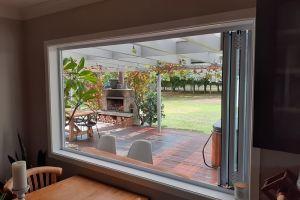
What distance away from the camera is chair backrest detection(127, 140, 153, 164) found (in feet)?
9.24

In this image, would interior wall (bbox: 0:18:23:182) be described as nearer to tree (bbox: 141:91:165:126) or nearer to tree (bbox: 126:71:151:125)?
tree (bbox: 126:71:151:125)

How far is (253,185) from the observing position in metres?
1.52

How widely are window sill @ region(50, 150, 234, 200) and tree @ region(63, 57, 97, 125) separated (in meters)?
0.83

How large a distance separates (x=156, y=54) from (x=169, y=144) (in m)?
1.64

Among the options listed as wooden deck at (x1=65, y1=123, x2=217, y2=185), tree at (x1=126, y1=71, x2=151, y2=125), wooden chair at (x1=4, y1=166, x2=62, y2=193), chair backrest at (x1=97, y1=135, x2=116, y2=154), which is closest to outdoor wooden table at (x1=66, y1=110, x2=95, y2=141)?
wooden deck at (x1=65, y1=123, x2=217, y2=185)

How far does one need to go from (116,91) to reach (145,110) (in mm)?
490

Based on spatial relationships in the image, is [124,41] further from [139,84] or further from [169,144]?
[169,144]

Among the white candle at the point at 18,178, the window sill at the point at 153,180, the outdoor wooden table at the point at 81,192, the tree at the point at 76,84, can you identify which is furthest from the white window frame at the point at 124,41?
the white candle at the point at 18,178

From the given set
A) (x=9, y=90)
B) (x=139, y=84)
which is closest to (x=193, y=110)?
(x=139, y=84)

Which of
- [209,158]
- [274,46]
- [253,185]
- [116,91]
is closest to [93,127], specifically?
[116,91]

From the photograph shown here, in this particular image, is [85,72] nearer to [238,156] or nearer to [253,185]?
[238,156]

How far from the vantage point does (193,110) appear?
2.48m

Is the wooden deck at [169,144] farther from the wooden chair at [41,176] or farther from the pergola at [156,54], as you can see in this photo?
the wooden chair at [41,176]

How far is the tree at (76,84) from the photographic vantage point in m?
3.18
